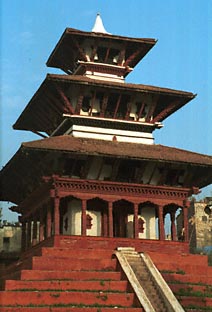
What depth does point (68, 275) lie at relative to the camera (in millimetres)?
19609

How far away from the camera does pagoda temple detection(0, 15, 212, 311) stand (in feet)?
78.0

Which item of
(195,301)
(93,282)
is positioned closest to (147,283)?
(195,301)

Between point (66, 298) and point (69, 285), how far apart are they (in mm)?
772

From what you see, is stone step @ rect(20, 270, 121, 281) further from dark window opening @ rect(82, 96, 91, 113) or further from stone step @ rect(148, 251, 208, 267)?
dark window opening @ rect(82, 96, 91, 113)

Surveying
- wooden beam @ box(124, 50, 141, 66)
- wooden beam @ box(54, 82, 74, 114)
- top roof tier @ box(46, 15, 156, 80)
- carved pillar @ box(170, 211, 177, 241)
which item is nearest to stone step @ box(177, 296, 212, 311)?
carved pillar @ box(170, 211, 177, 241)

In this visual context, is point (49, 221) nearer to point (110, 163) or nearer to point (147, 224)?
point (110, 163)

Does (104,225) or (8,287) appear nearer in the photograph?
(8,287)

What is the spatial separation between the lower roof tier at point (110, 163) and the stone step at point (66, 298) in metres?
6.03

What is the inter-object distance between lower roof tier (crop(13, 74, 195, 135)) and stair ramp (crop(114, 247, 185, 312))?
275 inches

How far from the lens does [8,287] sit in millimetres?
18469

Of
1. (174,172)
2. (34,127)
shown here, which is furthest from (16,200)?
(174,172)

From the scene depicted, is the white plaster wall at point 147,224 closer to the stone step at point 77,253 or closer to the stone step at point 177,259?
the stone step at point 177,259

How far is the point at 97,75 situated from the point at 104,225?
7.56 meters

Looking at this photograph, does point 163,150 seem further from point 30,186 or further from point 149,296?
point 149,296
